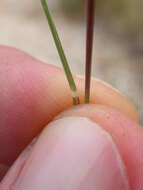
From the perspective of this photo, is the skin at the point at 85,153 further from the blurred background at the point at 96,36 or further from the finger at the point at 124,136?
the blurred background at the point at 96,36

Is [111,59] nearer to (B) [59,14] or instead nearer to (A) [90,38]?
(B) [59,14]

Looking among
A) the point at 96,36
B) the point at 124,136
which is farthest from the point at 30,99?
the point at 96,36

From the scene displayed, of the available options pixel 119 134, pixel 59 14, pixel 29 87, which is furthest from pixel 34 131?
pixel 59 14

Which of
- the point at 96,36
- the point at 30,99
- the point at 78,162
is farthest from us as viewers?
the point at 96,36

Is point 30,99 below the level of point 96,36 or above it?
above

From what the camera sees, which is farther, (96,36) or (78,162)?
(96,36)

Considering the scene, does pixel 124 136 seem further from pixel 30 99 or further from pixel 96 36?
pixel 96 36

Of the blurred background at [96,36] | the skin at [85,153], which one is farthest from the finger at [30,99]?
the blurred background at [96,36]
